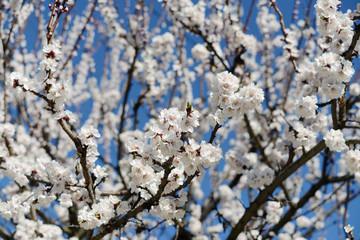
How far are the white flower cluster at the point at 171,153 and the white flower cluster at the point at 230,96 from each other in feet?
0.68

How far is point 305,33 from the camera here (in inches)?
228

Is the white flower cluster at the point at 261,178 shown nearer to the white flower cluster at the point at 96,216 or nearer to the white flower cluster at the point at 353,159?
the white flower cluster at the point at 353,159

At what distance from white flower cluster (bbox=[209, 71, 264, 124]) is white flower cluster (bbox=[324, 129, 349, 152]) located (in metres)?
1.04

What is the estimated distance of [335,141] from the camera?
2.89 m

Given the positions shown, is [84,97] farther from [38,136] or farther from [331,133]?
[331,133]

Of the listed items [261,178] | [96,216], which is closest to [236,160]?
[261,178]

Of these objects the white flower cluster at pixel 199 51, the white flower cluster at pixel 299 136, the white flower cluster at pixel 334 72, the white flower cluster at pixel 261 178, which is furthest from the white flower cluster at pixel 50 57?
the white flower cluster at pixel 199 51

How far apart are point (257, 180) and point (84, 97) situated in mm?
6026

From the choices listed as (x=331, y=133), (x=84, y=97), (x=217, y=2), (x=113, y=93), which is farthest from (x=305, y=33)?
(x=84, y=97)

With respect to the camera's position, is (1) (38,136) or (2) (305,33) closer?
(2) (305,33)

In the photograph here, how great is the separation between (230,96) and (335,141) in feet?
4.11

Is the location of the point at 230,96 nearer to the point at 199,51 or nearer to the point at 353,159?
the point at 353,159

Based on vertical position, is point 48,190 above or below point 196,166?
below

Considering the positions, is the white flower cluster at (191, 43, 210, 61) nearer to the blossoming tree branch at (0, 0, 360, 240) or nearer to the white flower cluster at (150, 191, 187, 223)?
the blossoming tree branch at (0, 0, 360, 240)
